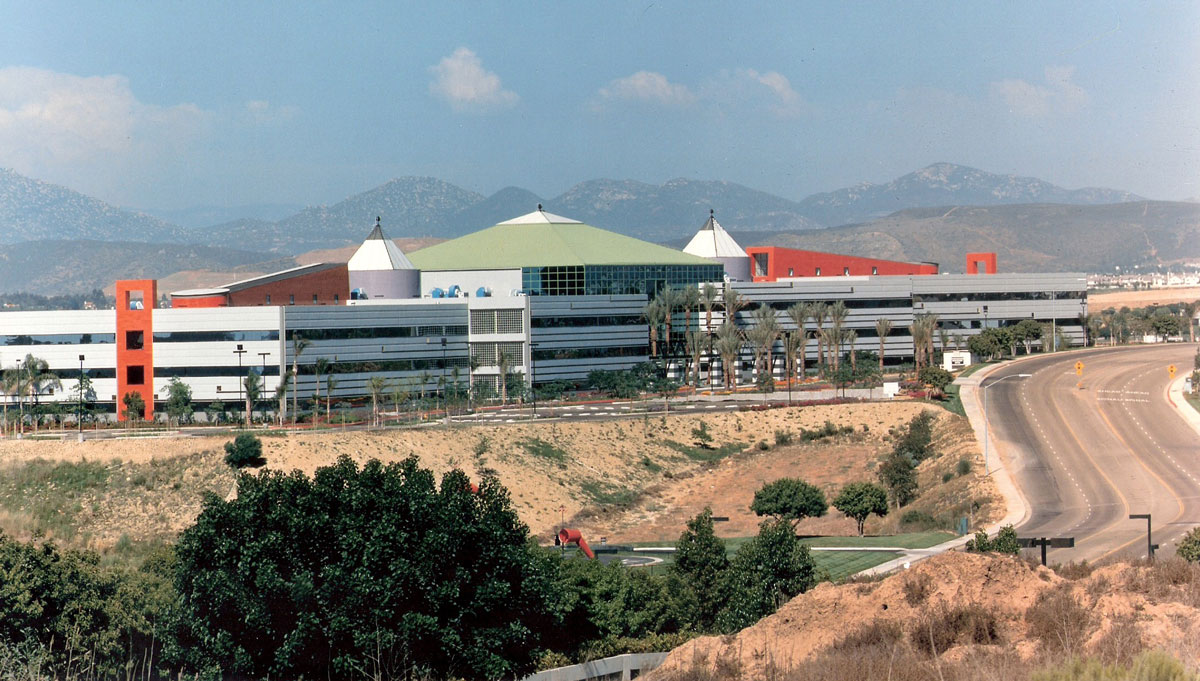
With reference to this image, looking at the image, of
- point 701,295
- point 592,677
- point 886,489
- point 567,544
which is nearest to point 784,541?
point 592,677

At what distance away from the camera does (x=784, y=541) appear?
46.2m

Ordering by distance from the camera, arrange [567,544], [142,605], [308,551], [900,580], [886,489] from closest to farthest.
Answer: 1. [900,580]
2. [308,551]
3. [142,605]
4. [567,544]
5. [886,489]

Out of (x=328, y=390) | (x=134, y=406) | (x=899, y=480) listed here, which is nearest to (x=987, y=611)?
(x=899, y=480)

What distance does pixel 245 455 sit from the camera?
79188mm

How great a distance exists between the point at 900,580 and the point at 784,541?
16.4 m

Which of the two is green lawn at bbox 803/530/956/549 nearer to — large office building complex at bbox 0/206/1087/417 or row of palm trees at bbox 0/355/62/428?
large office building complex at bbox 0/206/1087/417

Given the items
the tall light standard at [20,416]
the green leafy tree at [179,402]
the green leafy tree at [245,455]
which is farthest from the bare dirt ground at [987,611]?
the green leafy tree at [179,402]

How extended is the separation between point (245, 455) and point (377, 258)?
4844 centimetres

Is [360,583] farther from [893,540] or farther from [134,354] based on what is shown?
[134,354]

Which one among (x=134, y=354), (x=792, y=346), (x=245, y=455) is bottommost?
(x=245, y=455)

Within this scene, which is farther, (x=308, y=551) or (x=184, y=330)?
(x=184, y=330)

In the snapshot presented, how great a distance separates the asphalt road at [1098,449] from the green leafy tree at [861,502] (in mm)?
7450

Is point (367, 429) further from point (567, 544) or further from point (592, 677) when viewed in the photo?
point (592, 677)

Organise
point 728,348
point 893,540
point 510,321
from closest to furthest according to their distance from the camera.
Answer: point 893,540 < point 728,348 < point 510,321
